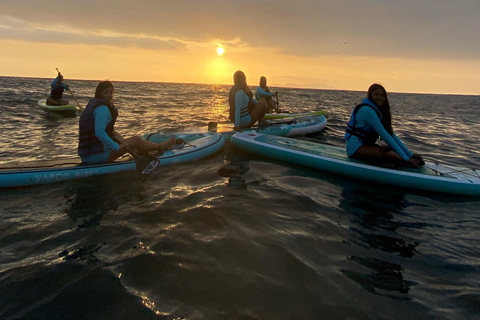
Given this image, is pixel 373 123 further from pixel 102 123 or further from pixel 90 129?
pixel 90 129

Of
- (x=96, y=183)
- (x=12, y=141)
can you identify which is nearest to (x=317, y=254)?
(x=96, y=183)

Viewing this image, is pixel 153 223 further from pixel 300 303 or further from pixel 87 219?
pixel 300 303

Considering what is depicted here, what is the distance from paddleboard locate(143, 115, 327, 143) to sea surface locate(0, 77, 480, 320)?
8.51 feet

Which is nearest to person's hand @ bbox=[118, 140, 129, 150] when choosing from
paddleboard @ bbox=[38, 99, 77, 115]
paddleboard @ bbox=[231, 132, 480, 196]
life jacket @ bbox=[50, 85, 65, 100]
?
paddleboard @ bbox=[231, 132, 480, 196]

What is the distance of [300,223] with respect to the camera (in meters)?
4.23

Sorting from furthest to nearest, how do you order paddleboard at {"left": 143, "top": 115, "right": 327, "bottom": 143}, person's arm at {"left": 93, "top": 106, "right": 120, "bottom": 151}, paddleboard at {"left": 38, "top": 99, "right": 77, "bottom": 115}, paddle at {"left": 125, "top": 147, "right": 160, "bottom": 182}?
paddleboard at {"left": 38, "top": 99, "right": 77, "bottom": 115} < paddleboard at {"left": 143, "top": 115, "right": 327, "bottom": 143} < paddle at {"left": 125, "top": 147, "right": 160, "bottom": 182} < person's arm at {"left": 93, "top": 106, "right": 120, "bottom": 151}

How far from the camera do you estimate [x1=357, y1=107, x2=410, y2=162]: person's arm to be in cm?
571

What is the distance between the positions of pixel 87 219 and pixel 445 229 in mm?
5130

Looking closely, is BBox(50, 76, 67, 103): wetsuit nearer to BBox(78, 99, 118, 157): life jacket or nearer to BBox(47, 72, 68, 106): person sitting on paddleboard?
BBox(47, 72, 68, 106): person sitting on paddleboard

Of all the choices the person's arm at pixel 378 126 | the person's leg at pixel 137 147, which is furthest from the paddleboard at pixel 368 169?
the person's leg at pixel 137 147

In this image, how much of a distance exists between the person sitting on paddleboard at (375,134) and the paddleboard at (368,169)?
0.19 m

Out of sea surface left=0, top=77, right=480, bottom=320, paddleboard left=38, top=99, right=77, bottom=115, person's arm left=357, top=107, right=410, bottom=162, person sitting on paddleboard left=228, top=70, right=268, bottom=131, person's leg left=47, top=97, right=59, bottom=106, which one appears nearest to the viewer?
sea surface left=0, top=77, right=480, bottom=320

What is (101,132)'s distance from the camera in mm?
5141

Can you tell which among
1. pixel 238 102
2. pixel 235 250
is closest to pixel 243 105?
pixel 238 102
